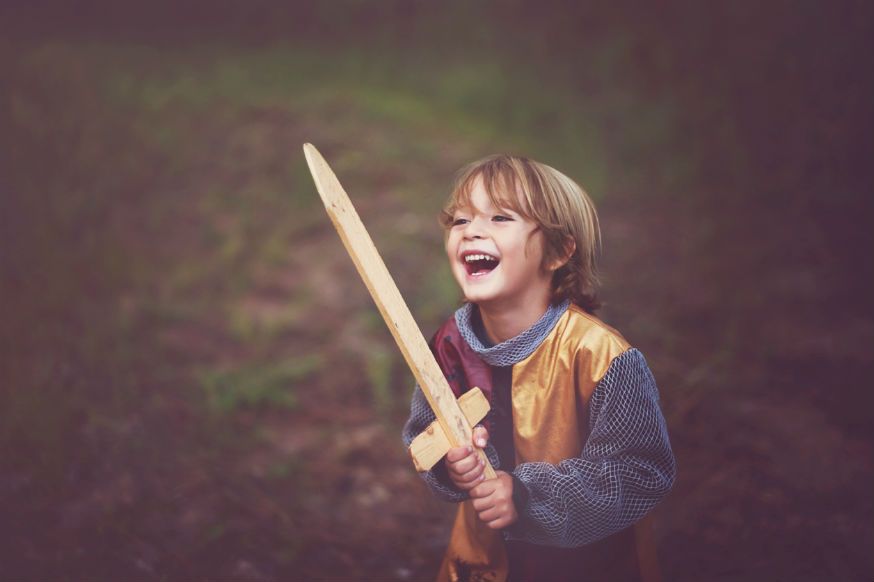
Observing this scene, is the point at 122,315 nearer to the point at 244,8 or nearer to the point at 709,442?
the point at 709,442

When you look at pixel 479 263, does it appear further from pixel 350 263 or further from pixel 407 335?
pixel 350 263

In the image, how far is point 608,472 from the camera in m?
1.45

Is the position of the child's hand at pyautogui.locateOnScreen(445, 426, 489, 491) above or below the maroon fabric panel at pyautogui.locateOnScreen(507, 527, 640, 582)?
above

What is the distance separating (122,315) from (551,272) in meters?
2.62

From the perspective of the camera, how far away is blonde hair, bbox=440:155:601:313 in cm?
149

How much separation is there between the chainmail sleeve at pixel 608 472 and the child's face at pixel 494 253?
0.23 meters

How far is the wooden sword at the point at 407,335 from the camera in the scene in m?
1.31

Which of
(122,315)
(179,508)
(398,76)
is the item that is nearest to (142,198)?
(122,315)

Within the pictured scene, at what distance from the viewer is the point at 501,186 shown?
1.49 metres

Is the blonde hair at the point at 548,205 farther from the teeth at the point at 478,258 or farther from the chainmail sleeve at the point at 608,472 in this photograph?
the chainmail sleeve at the point at 608,472

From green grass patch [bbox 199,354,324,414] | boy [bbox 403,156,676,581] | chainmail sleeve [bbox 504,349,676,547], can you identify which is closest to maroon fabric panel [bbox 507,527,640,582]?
boy [bbox 403,156,676,581]

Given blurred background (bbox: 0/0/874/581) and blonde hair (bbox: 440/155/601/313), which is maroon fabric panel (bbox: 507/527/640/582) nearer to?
blonde hair (bbox: 440/155/601/313)

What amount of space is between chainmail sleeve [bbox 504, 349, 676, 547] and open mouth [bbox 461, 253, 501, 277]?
0.28 meters

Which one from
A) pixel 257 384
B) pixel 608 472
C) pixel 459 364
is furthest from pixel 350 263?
pixel 608 472
